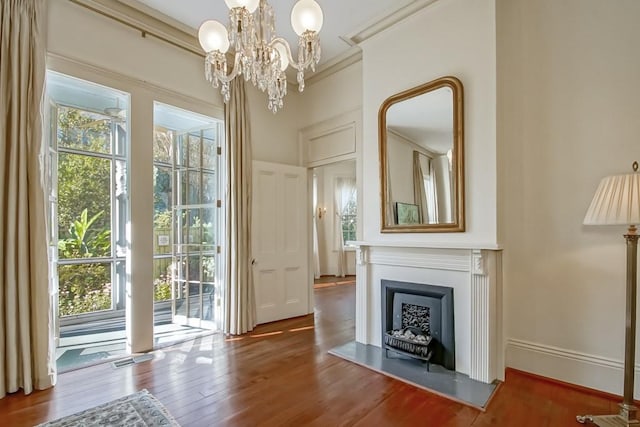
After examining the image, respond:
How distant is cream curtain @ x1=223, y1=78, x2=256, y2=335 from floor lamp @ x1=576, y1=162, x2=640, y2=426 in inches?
129

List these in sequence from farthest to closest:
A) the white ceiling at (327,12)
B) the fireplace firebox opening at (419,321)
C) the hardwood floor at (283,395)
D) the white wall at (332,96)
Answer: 1. the white wall at (332,96)
2. the white ceiling at (327,12)
3. the fireplace firebox opening at (419,321)
4. the hardwood floor at (283,395)

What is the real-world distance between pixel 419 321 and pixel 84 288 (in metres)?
4.52

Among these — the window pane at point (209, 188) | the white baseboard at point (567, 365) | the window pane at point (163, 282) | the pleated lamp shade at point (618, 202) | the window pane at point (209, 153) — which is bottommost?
the white baseboard at point (567, 365)

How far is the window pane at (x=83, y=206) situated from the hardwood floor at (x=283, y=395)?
222cm

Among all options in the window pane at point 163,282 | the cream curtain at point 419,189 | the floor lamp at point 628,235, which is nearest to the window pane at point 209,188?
the window pane at point 163,282

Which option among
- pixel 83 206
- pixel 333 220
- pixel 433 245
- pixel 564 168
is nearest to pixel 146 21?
pixel 83 206

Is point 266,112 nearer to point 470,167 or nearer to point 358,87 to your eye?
point 358,87

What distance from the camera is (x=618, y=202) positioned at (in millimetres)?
1993

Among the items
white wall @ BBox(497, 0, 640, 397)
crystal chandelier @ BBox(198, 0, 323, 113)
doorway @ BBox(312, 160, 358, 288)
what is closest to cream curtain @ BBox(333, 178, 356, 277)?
doorway @ BBox(312, 160, 358, 288)

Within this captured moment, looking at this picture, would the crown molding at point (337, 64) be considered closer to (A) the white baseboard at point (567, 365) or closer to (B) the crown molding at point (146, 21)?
(B) the crown molding at point (146, 21)

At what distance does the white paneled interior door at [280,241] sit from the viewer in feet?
14.3

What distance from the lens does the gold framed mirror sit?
2.93 m

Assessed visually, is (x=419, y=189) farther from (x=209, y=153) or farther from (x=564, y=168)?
(x=209, y=153)

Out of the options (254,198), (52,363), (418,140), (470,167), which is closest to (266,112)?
(254,198)
